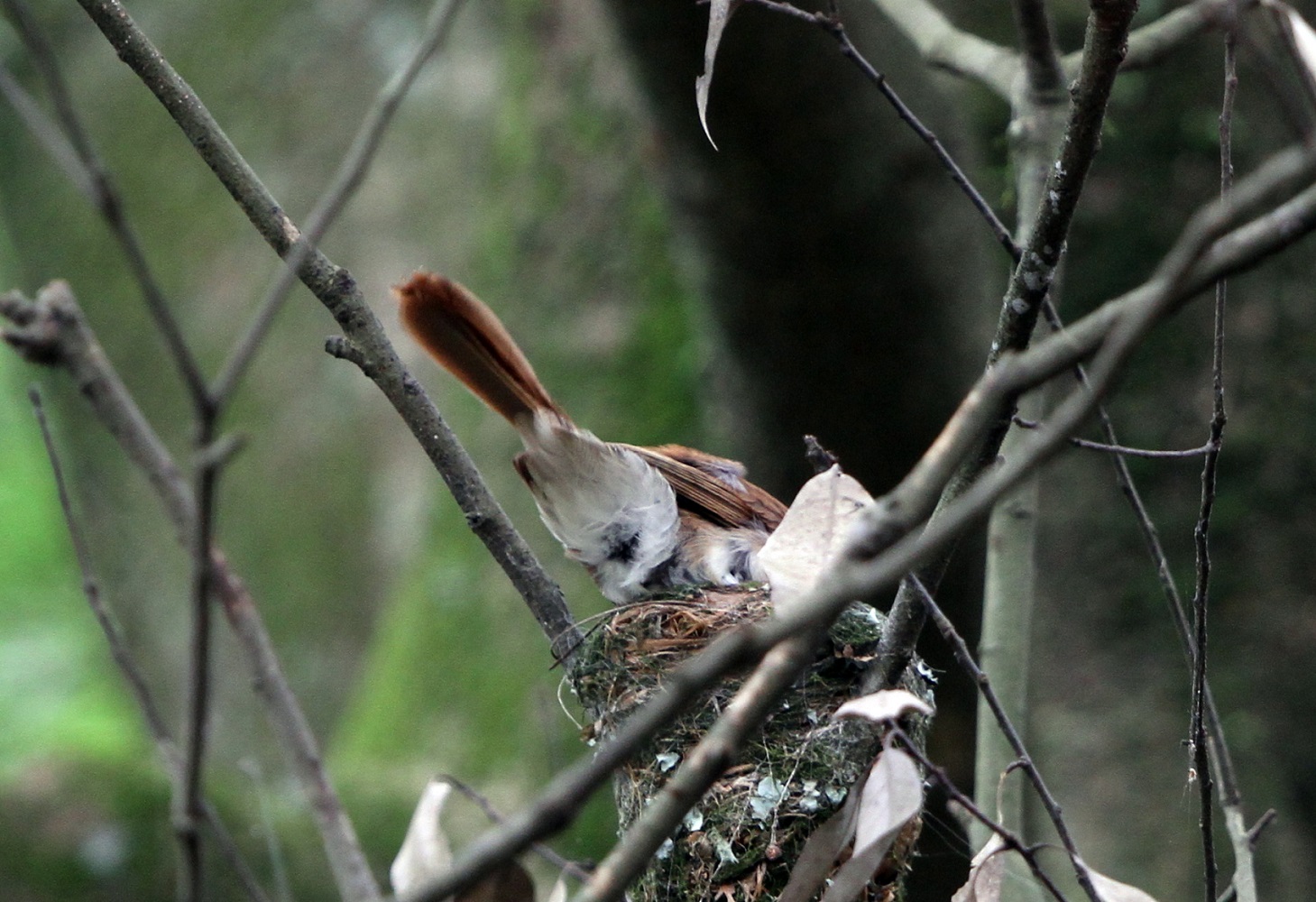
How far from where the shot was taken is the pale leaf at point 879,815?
1.70m

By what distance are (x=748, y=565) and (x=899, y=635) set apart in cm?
146

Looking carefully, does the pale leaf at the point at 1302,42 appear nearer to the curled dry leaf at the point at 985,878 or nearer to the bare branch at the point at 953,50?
the curled dry leaf at the point at 985,878

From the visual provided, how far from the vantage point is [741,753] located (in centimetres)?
240

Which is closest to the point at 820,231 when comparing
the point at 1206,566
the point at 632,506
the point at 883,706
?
the point at 632,506

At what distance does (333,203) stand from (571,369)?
15.6ft

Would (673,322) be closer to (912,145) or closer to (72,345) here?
(912,145)

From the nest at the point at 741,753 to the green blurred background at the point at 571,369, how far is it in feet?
1.89

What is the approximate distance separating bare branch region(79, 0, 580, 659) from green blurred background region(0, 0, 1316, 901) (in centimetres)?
60

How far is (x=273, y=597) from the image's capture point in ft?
27.0

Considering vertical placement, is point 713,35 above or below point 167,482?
above

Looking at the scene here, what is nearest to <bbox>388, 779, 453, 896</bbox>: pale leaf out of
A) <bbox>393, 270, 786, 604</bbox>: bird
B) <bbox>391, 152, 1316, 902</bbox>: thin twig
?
<bbox>391, 152, 1316, 902</bbox>: thin twig

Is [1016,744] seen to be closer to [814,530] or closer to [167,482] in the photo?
[814,530]

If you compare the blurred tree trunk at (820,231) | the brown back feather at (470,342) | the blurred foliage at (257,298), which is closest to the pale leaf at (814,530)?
the brown back feather at (470,342)

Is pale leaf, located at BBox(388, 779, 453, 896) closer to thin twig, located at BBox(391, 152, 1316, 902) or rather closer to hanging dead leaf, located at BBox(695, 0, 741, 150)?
thin twig, located at BBox(391, 152, 1316, 902)
